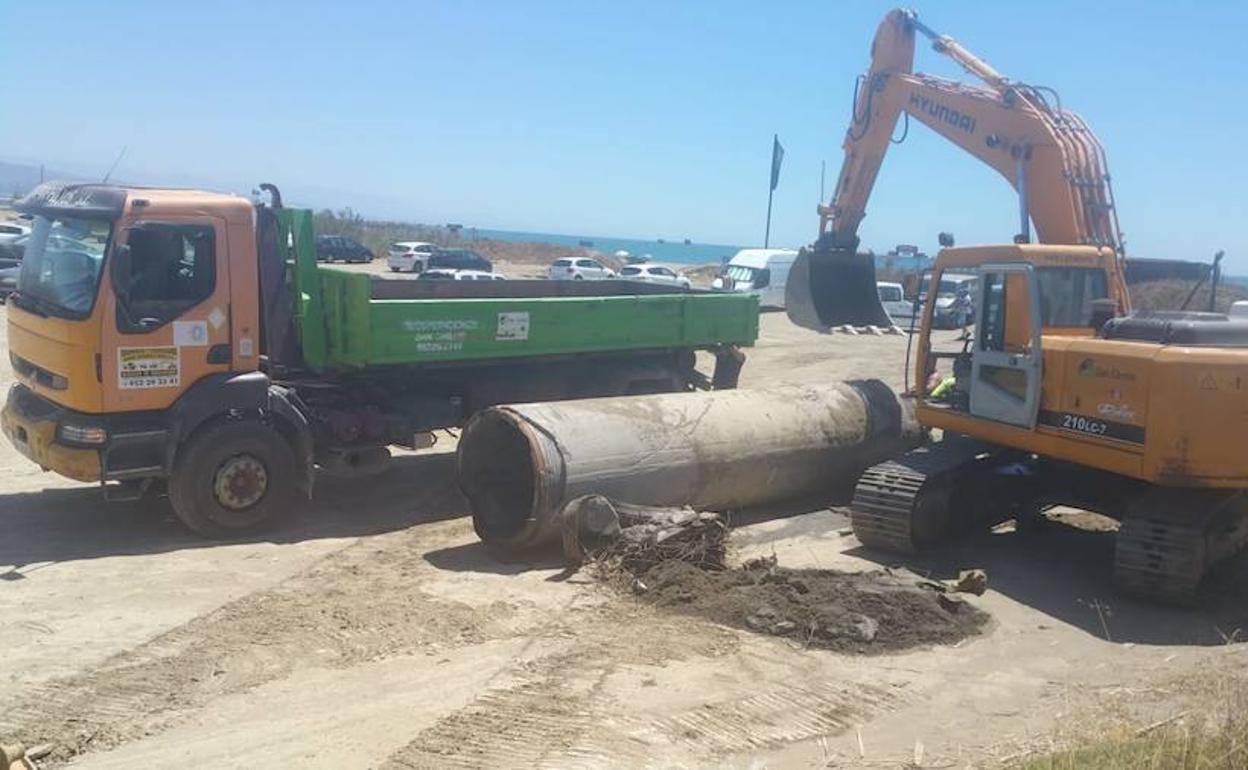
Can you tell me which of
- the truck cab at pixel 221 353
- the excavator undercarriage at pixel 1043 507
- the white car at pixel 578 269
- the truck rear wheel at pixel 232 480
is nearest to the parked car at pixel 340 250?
the white car at pixel 578 269

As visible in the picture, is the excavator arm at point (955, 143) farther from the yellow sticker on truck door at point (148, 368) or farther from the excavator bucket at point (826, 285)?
the yellow sticker on truck door at point (148, 368)

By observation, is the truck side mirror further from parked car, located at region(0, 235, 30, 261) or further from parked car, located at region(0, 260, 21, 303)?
parked car, located at region(0, 235, 30, 261)

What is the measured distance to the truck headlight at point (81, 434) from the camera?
8.80m

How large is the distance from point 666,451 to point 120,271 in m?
4.67

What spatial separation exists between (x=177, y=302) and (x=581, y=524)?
3.85 m

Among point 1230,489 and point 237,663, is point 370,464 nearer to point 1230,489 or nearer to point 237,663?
point 237,663

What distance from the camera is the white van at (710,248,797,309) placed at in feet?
105

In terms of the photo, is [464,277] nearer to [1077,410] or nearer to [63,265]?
[63,265]

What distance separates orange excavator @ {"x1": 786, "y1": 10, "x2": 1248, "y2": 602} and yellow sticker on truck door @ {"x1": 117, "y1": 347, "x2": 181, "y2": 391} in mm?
5821

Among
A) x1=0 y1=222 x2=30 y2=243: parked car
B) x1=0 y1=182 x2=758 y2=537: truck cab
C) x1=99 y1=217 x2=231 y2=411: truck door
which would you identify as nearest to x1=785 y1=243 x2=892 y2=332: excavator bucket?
x1=0 y1=182 x2=758 y2=537: truck cab

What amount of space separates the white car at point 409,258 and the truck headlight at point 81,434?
37629mm

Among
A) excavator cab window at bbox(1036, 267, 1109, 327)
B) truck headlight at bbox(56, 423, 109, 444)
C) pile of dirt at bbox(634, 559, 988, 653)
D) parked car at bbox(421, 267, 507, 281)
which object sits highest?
excavator cab window at bbox(1036, 267, 1109, 327)

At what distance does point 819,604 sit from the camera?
25.1ft

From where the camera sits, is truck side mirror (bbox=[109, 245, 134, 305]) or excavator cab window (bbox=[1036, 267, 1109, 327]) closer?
truck side mirror (bbox=[109, 245, 134, 305])
